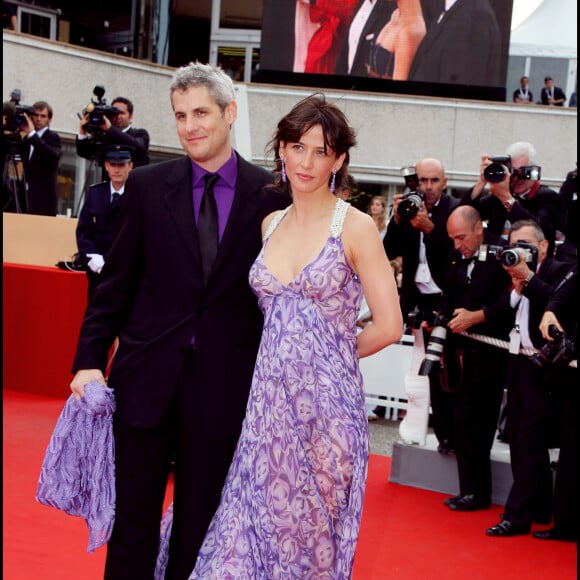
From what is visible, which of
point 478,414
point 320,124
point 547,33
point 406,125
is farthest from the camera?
point 547,33

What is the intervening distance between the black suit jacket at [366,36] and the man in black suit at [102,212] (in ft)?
32.3

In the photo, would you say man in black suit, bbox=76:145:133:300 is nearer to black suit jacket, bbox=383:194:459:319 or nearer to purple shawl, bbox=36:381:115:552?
black suit jacket, bbox=383:194:459:319

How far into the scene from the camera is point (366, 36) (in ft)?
51.4

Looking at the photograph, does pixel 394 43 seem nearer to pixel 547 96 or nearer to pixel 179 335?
pixel 547 96

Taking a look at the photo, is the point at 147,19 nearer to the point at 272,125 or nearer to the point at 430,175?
the point at 272,125

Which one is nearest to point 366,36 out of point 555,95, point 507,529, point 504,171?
point 555,95

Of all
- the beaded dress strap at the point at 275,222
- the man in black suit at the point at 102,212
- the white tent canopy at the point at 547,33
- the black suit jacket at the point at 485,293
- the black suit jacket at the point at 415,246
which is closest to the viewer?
the beaded dress strap at the point at 275,222

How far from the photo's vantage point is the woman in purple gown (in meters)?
2.71

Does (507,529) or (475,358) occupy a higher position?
(475,358)

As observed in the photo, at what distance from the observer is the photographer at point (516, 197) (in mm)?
5348

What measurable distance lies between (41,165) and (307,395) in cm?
679

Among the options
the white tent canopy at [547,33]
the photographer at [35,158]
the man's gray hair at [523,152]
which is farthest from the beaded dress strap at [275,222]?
the white tent canopy at [547,33]

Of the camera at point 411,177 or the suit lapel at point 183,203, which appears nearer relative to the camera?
the suit lapel at point 183,203

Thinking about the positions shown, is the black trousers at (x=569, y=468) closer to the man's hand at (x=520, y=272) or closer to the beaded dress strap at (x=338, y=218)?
the man's hand at (x=520, y=272)
